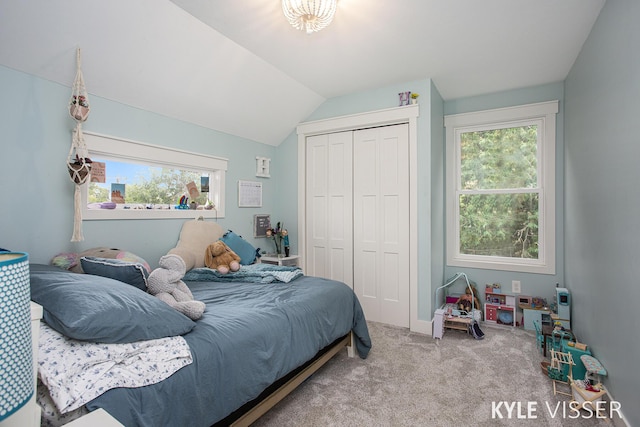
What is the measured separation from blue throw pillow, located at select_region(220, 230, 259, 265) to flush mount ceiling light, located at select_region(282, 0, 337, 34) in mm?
2060

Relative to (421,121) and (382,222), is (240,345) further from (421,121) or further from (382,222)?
(421,121)

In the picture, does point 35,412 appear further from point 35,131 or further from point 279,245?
point 279,245

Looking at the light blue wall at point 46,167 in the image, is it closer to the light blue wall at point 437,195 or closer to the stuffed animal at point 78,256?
the stuffed animal at point 78,256

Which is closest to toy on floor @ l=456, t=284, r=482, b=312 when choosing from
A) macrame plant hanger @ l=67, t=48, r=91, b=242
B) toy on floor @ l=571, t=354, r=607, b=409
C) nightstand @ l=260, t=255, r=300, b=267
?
toy on floor @ l=571, t=354, r=607, b=409

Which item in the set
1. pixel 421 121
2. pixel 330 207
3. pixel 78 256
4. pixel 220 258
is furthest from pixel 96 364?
pixel 421 121

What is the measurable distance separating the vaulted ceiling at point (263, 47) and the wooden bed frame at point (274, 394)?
2.39 metres

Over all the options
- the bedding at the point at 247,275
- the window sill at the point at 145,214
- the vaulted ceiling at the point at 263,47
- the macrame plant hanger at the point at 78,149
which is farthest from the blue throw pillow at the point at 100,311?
the vaulted ceiling at the point at 263,47

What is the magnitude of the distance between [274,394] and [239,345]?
0.49m

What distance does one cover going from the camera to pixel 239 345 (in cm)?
164

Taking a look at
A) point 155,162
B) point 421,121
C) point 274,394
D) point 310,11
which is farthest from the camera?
point 421,121

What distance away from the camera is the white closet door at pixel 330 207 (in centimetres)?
385

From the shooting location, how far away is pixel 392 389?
2.28m

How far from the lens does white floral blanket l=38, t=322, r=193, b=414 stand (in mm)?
1086

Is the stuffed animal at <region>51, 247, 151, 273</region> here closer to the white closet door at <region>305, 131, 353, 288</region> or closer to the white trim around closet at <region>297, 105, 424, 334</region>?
the white closet door at <region>305, 131, 353, 288</region>
